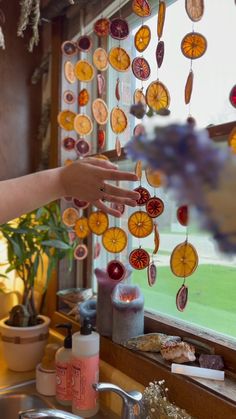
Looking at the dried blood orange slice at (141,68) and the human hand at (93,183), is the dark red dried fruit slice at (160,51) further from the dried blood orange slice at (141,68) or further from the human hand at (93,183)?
the human hand at (93,183)

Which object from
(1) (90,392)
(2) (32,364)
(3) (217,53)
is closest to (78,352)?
(1) (90,392)

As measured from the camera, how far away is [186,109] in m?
0.91

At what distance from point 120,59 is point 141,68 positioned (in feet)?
0.39

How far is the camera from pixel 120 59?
0.98 metres

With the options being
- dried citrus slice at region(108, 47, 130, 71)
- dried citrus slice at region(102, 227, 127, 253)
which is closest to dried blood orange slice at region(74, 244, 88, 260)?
dried citrus slice at region(102, 227, 127, 253)

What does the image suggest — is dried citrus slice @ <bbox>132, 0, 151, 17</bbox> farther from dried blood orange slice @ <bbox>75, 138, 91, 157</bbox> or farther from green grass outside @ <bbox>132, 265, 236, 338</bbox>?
green grass outside @ <bbox>132, 265, 236, 338</bbox>

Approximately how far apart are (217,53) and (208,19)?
93 mm

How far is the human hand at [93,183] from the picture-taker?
0.71m

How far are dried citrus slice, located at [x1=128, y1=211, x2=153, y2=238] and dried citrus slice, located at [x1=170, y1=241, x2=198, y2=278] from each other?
113 millimetres

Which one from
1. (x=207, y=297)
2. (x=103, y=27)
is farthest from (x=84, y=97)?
(x=207, y=297)

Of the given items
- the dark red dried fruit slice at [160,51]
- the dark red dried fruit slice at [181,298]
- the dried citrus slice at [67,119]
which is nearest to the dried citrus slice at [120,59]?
the dark red dried fruit slice at [160,51]

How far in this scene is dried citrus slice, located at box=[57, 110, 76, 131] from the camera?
1300 millimetres

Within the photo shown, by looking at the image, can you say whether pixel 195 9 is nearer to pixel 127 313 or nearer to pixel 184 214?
pixel 184 214

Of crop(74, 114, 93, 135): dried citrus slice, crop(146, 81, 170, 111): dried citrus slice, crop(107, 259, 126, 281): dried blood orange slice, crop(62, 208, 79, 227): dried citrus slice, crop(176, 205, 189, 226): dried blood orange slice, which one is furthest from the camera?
crop(62, 208, 79, 227): dried citrus slice
